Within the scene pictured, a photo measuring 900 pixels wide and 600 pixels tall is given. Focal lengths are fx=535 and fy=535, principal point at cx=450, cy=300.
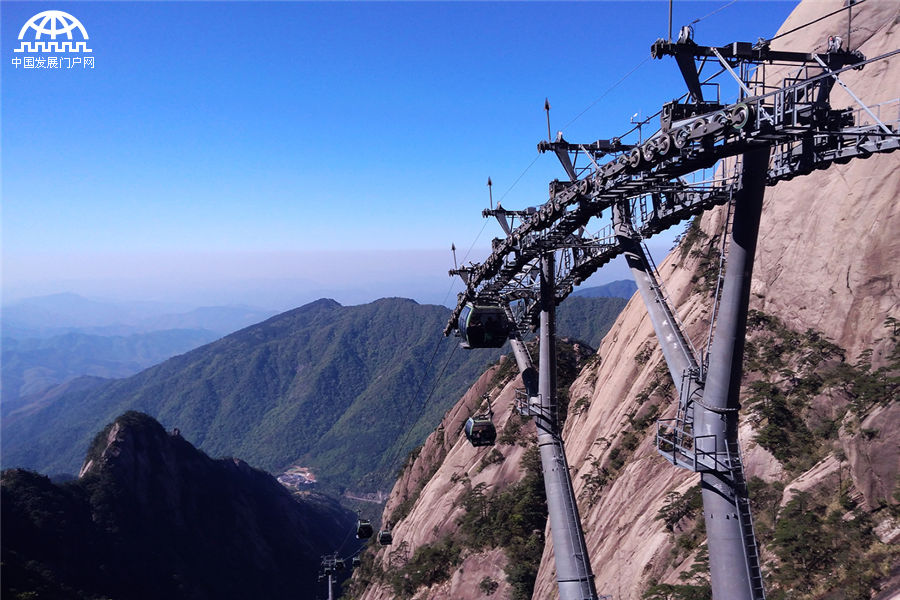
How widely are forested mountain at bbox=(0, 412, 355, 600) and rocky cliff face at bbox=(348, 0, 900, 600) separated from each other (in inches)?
2033

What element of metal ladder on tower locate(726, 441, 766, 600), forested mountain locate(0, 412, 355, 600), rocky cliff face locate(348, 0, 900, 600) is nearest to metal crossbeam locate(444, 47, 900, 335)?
metal ladder on tower locate(726, 441, 766, 600)

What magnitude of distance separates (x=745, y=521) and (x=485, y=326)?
11.4 m

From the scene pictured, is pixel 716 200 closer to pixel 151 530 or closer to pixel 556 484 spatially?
pixel 556 484

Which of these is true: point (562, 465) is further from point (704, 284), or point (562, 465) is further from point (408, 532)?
point (408, 532)

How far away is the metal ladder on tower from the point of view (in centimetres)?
1016

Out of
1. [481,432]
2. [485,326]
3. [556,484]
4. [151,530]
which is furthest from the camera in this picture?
[151,530]

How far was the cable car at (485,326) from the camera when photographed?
20317 mm

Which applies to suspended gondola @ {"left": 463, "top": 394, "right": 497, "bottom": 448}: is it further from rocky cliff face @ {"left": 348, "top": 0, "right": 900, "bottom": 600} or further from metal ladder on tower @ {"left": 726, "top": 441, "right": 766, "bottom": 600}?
metal ladder on tower @ {"left": 726, "top": 441, "right": 766, "bottom": 600}

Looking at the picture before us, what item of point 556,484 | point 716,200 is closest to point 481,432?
point 556,484

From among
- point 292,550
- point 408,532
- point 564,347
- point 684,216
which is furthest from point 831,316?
point 292,550

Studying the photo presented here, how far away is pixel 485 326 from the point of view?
2039 cm

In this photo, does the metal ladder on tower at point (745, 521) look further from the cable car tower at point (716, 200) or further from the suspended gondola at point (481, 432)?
the suspended gondola at point (481, 432)

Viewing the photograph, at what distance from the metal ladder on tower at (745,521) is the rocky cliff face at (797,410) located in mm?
4389

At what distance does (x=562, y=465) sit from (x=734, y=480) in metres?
6.74
